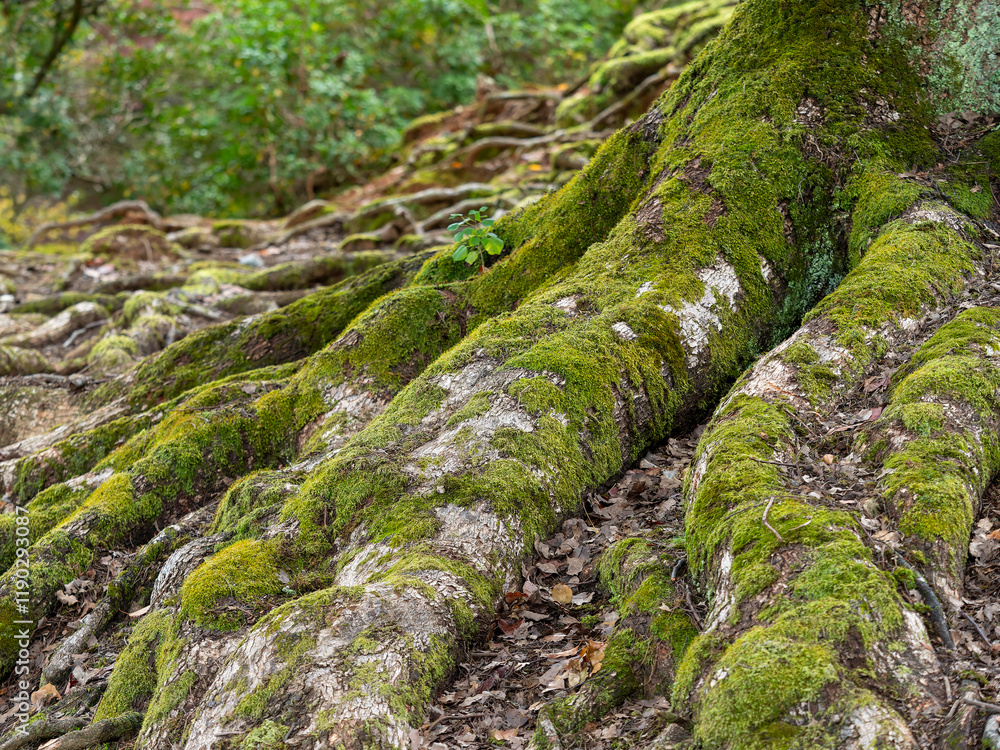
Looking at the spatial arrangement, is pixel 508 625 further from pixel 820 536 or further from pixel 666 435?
pixel 666 435

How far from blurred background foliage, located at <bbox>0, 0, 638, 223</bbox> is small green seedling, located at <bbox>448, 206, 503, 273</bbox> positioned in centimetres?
1168

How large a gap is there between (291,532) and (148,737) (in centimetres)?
105

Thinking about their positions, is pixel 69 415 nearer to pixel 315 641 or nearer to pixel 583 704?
pixel 315 641

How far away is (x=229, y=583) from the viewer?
3.54 meters

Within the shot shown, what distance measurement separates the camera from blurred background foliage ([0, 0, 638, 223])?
52.9 ft

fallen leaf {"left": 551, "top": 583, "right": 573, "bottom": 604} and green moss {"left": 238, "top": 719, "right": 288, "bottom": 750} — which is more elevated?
green moss {"left": 238, "top": 719, "right": 288, "bottom": 750}

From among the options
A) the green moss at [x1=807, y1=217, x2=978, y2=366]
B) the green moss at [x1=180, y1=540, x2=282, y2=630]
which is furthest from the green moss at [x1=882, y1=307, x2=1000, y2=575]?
the green moss at [x1=180, y1=540, x2=282, y2=630]

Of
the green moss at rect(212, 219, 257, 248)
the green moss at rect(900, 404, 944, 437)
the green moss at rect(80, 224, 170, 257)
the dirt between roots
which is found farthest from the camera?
the green moss at rect(212, 219, 257, 248)

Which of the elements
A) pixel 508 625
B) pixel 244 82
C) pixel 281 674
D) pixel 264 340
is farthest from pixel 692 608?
pixel 244 82

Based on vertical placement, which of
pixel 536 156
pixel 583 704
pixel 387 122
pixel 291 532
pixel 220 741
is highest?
pixel 387 122

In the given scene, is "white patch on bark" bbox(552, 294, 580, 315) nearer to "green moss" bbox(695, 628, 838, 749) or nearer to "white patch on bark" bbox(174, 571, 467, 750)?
"white patch on bark" bbox(174, 571, 467, 750)

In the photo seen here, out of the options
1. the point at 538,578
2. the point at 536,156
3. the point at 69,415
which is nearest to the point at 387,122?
the point at 536,156

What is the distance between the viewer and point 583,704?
9.62ft

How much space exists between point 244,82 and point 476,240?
1296 cm
